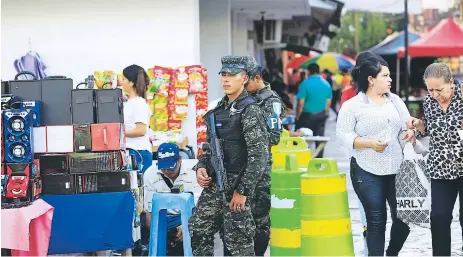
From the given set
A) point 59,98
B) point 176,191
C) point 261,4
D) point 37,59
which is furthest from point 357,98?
point 261,4

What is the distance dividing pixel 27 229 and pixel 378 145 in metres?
2.89

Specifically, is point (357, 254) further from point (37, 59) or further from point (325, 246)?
point (37, 59)

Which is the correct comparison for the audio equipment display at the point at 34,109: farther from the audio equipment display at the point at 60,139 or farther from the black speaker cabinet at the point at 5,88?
the black speaker cabinet at the point at 5,88

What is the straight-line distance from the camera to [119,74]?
11.8 meters

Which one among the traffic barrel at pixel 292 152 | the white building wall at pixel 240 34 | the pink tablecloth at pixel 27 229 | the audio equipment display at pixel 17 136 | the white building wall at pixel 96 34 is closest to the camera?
the pink tablecloth at pixel 27 229

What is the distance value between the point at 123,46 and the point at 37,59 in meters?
1.13

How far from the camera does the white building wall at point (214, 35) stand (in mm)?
14930

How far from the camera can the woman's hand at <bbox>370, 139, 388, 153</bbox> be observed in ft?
24.7

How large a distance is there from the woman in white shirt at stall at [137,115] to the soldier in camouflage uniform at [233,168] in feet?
8.20

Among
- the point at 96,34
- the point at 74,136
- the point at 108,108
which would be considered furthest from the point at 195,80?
the point at 74,136

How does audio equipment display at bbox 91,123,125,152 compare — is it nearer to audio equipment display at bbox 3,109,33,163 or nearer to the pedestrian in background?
audio equipment display at bbox 3,109,33,163

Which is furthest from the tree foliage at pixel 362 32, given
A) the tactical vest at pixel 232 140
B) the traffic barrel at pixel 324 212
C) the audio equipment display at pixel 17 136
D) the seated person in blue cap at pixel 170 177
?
the tactical vest at pixel 232 140

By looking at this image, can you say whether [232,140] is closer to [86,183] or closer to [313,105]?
[86,183]

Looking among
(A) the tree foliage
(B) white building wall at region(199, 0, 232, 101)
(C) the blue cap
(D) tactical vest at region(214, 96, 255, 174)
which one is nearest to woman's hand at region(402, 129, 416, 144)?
(D) tactical vest at region(214, 96, 255, 174)
